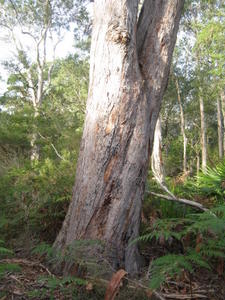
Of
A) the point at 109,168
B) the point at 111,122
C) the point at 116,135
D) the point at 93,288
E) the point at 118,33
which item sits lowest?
the point at 93,288

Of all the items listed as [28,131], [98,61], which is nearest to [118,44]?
[98,61]

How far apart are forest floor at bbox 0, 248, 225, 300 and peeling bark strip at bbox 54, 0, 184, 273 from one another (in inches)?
15.8

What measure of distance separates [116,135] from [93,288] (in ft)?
3.93

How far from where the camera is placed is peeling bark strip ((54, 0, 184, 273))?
2.53 metres

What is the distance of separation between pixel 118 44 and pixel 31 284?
6.79ft

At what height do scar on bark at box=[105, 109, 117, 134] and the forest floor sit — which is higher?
scar on bark at box=[105, 109, 117, 134]

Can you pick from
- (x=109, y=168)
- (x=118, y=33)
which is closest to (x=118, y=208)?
(x=109, y=168)

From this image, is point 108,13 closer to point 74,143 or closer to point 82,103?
point 74,143

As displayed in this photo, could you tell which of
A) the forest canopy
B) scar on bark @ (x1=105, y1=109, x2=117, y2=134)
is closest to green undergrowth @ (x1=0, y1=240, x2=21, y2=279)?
the forest canopy

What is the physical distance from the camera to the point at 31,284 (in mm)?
2252

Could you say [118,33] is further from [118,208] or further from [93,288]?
[93,288]

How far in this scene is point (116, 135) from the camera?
8.54 feet

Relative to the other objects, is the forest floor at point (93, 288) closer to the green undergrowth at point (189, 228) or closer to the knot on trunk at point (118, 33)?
the green undergrowth at point (189, 228)

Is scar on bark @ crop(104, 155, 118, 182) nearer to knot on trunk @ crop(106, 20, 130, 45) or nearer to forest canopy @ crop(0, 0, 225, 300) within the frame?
forest canopy @ crop(0, 0, 225, 300)
